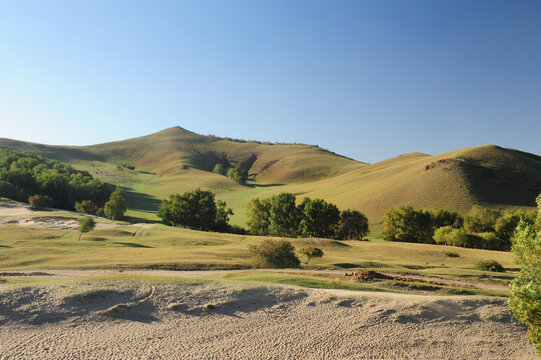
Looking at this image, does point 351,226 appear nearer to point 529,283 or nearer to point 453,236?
point 453,236

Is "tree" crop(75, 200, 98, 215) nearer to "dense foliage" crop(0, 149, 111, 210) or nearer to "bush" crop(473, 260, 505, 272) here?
"dense foliage" crop(0, 149, 111, 210)

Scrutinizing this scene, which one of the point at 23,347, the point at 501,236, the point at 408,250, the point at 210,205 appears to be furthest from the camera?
the point at 210,205

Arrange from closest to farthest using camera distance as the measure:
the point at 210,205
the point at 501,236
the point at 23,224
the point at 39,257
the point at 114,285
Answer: the point at 114,285 → the point at 39,257 → the point at 23,224 → the point at 501,236 → the point at 210,205

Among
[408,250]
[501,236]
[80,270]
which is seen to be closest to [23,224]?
[80,270]

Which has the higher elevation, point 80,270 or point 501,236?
point 501,236

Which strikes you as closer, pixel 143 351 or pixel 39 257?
pixel 143 351

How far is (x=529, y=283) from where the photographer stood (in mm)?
11852

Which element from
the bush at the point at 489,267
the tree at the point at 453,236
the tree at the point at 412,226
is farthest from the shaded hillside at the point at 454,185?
the bush at the point at 489,267

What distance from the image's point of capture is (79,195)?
10519 centimetres

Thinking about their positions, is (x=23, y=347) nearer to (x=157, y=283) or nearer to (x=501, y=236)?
(x=157, y=283)

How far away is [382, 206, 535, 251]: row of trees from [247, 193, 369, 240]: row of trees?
6633 mm

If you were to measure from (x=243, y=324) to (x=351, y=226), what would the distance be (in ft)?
202

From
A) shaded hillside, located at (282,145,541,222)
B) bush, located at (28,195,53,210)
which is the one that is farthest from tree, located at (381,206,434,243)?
bush, located at (28,195,53,210)

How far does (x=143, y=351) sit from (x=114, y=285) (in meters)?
5.42
